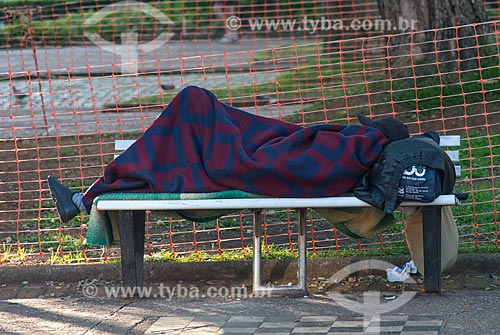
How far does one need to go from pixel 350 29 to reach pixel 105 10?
6412mm

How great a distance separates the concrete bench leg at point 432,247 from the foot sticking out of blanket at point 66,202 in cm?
188

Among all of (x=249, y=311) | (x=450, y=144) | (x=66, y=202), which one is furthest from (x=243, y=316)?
(x=450, y=144)

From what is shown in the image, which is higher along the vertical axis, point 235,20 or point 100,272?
point 235,20

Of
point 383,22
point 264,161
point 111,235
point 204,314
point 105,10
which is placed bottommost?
point 204,314

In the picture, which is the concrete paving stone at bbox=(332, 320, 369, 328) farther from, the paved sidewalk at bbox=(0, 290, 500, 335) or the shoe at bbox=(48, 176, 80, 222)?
the shoe at bbox=(48, 176, 80, 222)

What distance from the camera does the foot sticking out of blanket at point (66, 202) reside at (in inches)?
214

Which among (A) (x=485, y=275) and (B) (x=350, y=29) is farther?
(B) (x=350, y=29)

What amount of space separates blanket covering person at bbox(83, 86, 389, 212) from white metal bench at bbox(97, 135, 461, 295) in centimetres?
8

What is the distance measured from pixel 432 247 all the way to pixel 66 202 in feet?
6.58

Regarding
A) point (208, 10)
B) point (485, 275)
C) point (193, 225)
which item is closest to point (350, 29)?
point (208, 10)

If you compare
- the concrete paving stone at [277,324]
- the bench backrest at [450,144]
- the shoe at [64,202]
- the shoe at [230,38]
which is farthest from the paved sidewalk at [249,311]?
the shoe at [230,38]

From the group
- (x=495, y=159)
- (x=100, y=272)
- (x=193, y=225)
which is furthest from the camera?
(x=495, y=159)

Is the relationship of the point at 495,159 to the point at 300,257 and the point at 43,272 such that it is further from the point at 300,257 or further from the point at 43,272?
the point at 43,272

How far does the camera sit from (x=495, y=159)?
8258 millimetres
